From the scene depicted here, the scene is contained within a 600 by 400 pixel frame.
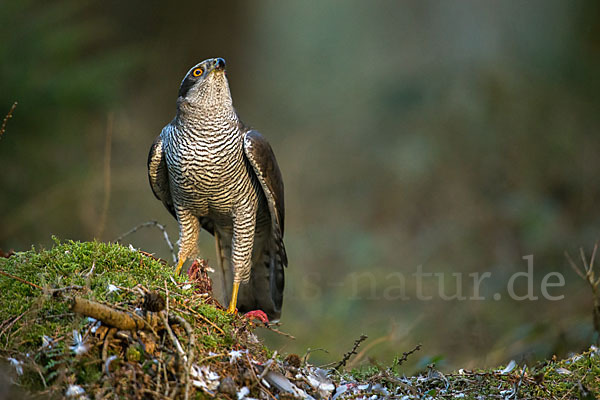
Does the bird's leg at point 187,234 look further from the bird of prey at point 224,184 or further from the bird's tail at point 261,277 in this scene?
the bird's tail at point 261,277

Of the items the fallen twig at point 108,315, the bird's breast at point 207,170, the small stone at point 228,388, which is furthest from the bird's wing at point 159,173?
the small stone at point 228,388

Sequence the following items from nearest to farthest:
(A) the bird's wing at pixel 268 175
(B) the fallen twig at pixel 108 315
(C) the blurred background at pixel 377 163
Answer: (B) the fallen twig at pixel 108 315
(A) the bird's wing at pixel 268 175
(C) the blurred background at pixel 377 163

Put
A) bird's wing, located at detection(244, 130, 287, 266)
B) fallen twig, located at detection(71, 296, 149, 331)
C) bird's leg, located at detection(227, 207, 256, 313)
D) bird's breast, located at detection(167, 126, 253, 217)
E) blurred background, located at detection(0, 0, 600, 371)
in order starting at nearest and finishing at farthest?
fallen twig, located at detection(71, 296, 149, 331) < bird's breast, located at detection(167, 126, 253, 217) < bird's wing, located at detection(244, 130, 287, 266) < bird's leg, located at detection(227, 207, 256, 313) < blurred background, located at detection(0, 0, 600, 371)

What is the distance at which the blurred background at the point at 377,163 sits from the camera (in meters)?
6.36

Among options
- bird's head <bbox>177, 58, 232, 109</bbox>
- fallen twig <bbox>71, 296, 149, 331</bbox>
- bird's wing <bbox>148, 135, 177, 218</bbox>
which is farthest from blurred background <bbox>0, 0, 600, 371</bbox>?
fallen twig <bbox>71, 296, 149, 331</bbox>

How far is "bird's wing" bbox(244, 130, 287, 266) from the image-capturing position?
13.9 feet

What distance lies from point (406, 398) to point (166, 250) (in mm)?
5045

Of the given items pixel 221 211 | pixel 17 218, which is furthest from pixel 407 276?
pixel 17 218

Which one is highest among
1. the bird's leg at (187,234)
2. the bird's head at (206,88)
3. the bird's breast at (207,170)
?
the bird's head at (206,88)

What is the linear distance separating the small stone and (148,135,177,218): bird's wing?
7.81ft

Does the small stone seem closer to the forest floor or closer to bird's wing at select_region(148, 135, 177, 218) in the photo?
the forest floor

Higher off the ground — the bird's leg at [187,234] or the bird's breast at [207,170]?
the bird's breast at [207,170]

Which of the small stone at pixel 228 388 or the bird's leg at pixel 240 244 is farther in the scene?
the bird's leg at pixel 240 244

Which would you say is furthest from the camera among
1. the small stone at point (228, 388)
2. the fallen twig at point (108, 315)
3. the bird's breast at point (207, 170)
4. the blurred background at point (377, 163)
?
the blurred background at point (377, 163)
